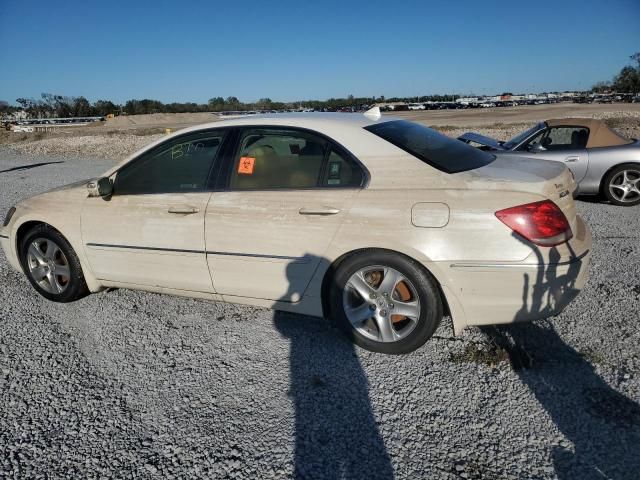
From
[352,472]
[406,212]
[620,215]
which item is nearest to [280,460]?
[352,472]

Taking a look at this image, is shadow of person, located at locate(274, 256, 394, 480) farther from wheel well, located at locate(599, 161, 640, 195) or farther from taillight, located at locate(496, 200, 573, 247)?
wheel well, located at locate(599, 161, 640, 195)

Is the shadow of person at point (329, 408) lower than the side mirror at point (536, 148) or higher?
lower

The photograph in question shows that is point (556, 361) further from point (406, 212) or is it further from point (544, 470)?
point (406, 212)

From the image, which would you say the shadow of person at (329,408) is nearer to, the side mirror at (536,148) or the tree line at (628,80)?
the side mirror at (536,148)

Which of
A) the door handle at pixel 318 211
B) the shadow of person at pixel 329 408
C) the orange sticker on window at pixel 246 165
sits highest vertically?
the orange sticker on window at pixel 246 165

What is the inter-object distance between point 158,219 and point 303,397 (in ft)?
5.67

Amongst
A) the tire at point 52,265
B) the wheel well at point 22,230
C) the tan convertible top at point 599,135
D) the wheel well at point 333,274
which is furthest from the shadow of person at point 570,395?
the tan convertible top at point 599,135

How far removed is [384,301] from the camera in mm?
3008

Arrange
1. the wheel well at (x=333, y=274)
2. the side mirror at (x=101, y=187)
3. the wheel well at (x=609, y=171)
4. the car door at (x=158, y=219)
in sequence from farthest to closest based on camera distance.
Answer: the wheel well at (x=609, y=171) < the side mirror at (x=101, y=187) < the car door at (x=158, y=219) < the wheel well at (x=333, y=274)

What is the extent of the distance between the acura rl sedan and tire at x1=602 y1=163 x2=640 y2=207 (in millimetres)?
4847

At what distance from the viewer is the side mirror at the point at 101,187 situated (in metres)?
3.57

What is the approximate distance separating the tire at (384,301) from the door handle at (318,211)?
12.5 inches

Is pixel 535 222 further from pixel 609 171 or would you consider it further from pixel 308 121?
pixel 609 171

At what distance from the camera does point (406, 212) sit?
2.82 metres
